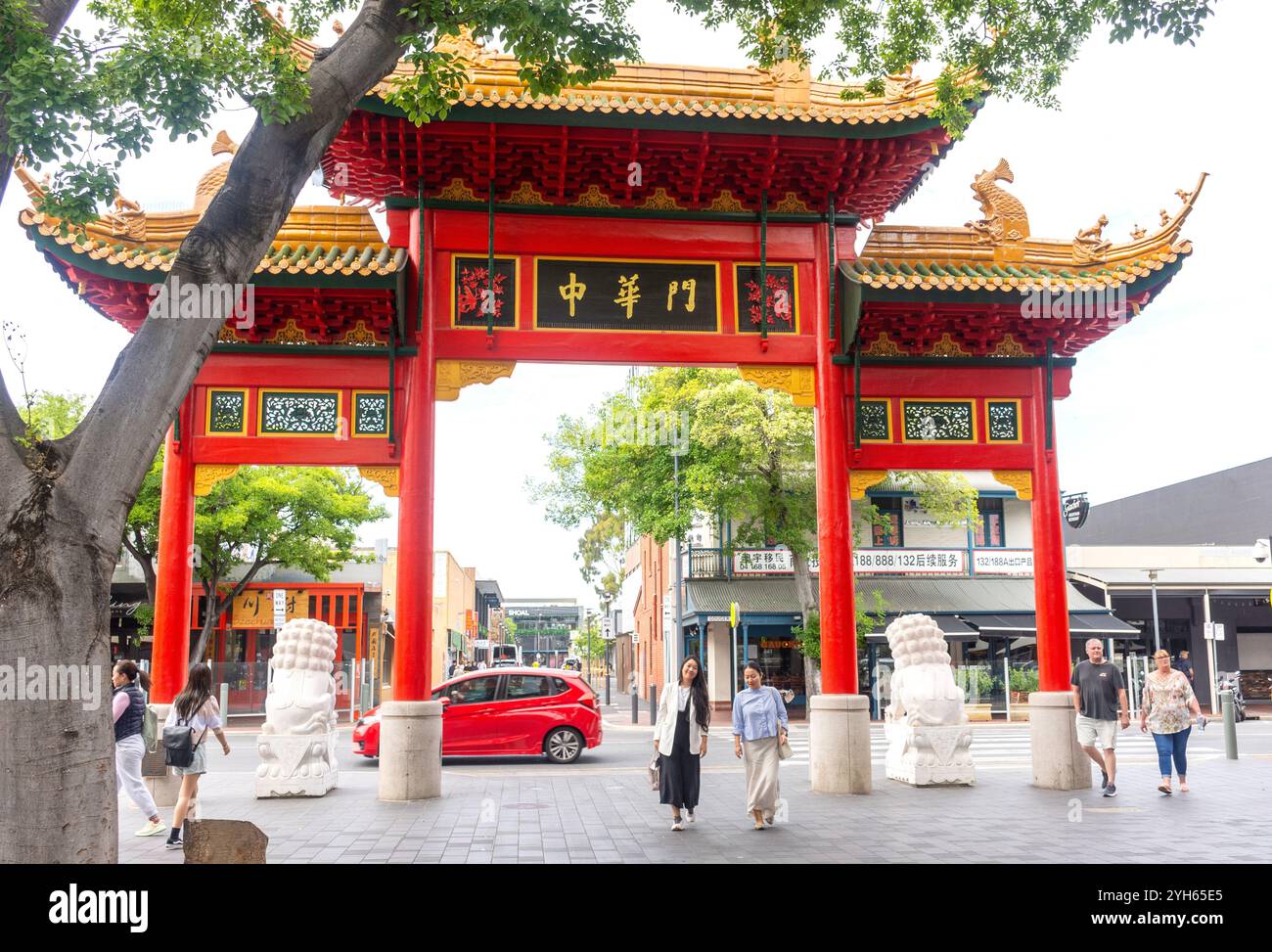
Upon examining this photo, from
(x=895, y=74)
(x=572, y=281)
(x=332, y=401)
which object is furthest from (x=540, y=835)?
(x=895, y=74)

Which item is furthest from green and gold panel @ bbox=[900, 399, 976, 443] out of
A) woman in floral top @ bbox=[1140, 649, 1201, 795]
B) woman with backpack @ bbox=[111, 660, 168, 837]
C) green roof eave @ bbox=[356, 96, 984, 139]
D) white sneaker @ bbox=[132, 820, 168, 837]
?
white sneaker @ bbox=[132, 820, 168, 837]

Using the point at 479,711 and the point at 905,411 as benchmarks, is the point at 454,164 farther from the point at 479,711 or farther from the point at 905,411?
the point at 479,711

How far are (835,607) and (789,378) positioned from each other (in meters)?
2.88

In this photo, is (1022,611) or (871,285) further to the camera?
(1022,611)

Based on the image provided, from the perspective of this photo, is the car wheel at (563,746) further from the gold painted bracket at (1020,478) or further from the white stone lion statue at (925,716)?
the gold painted bracket at (1020,478)

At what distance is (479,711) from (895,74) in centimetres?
1241

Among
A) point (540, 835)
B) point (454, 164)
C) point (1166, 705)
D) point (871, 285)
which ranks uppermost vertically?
point (454, 164)

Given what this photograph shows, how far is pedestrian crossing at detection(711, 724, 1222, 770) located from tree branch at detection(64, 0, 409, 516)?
11396 millimetres

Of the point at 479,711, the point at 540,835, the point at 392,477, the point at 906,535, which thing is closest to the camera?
the point at 540,835

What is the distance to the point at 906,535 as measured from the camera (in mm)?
32531

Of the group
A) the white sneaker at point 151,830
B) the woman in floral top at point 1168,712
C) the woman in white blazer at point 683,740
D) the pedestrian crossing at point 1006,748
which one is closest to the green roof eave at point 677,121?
the woman in white blazer at point 683,740

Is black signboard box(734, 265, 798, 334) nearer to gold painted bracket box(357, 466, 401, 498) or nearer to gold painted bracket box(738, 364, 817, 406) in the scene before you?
gold painted bracket box(738, 364, 817, 406)

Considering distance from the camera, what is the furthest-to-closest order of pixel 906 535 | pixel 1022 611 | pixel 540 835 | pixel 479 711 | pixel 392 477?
1. pixel 906 535
2. pixel 1022 611
3. pixel 479 711
4. pixel 392 477
5. pixel 540 835

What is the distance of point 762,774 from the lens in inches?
393
